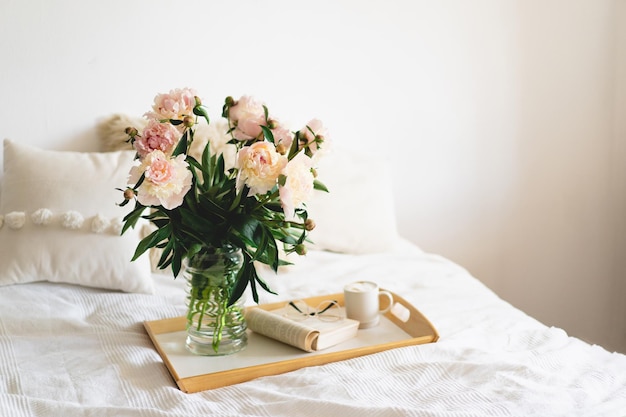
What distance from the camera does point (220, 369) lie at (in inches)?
56.2

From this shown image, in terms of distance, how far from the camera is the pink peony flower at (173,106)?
4.57 feet

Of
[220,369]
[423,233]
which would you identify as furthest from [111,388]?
[423,233]

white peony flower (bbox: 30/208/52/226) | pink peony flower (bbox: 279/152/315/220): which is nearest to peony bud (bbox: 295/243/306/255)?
pink peony flower (bbox: 279/152/315/220)

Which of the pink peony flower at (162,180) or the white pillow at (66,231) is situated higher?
the pink peony flower at (162,180)

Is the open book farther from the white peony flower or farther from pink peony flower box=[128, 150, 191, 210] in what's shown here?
the white peony flower

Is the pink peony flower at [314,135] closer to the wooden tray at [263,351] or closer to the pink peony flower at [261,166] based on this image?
the pink peony flower at [261,166]

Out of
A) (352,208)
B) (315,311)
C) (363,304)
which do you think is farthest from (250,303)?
(352,208)

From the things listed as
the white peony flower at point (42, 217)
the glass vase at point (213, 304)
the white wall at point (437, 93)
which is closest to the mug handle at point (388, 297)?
the glass vase at point (213, 304)

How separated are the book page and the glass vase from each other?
0.08 m

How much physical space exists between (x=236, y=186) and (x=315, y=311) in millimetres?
462

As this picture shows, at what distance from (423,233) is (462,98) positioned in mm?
559

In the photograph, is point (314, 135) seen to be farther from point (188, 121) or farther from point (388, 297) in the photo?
point (388, 297)

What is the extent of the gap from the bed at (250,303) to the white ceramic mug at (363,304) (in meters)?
0.16

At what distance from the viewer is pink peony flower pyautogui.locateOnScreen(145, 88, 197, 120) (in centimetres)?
139
